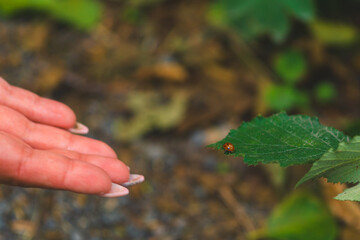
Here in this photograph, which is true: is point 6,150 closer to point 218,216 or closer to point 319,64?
point 218,216

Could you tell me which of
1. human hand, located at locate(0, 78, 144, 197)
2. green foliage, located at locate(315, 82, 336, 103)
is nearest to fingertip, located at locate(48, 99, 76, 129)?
human hand, located at locate(0, 78, 144, 197)

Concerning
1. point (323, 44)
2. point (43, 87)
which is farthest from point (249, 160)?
point (323, 44)

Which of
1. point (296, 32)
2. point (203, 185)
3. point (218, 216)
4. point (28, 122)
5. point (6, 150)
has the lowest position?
point (218, 216)

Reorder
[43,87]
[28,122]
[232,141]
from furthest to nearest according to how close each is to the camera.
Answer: [43,87] < [28,122] < [232,141]

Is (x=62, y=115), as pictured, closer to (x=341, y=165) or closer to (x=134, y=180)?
(x=134, y=180)

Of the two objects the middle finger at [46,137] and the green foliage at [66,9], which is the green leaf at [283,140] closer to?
the middle finger at [46,137]

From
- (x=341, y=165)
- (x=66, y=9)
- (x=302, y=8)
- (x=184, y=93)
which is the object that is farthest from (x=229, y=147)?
(x=66, y=9)
